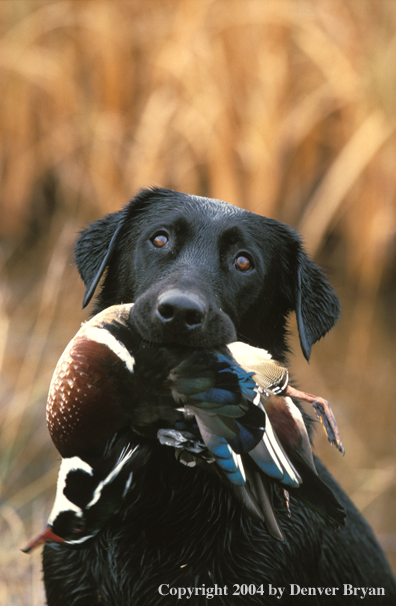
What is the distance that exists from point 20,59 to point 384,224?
124 inches

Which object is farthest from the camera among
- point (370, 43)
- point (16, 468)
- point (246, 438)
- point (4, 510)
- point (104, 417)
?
point (370, 43)

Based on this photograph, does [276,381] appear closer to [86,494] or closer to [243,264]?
[86,494]

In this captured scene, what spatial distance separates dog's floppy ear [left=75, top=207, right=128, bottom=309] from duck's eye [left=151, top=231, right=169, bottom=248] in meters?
0.18

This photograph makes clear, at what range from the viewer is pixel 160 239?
8.41 feet

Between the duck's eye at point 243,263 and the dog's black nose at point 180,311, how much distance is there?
591 mm

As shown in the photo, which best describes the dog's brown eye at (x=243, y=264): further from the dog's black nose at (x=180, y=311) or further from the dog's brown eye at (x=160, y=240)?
the dog's black nose at (x=180, y=311)

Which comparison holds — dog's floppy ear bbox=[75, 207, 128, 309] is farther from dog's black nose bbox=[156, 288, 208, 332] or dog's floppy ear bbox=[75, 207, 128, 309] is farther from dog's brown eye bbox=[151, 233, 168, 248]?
dog's black nose bbox=[156, 288, 208, 332]

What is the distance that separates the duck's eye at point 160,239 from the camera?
8.38 ft

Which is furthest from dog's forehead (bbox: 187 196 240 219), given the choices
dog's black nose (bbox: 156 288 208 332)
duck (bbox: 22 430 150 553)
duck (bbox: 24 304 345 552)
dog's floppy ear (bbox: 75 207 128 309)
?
duck (bbox: 22 430 150 553)

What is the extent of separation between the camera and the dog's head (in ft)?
7.91

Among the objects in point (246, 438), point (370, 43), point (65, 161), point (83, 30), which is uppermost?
point (370, 43)

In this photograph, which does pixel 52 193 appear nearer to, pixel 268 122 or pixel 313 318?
pixel 268 122

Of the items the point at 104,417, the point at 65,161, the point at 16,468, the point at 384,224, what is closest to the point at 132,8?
the point at 65,161

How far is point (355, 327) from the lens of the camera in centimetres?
587
